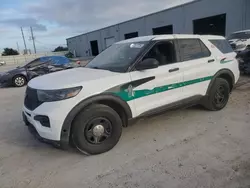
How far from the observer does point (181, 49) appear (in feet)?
13.8

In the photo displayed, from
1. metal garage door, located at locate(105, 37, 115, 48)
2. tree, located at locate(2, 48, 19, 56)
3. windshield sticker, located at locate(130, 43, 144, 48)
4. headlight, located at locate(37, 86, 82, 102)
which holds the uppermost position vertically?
tree, located at locate(2, 48, 19, 56)

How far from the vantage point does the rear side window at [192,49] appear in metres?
4.24

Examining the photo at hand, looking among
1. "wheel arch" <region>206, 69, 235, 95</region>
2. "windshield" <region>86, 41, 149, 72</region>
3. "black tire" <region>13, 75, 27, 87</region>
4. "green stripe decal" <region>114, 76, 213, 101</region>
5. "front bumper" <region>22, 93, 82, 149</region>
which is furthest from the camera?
"black tire" <region>13, 75, 27, 87</region>

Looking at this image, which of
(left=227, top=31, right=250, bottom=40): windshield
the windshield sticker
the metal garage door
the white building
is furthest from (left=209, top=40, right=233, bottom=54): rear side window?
the metal garage door

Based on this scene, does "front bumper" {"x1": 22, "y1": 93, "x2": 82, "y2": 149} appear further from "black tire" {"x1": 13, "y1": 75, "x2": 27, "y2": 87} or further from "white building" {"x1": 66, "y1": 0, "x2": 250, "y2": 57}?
"white building" {"x1": 66, "y1": 0, "x2": 250, "y2": 57}

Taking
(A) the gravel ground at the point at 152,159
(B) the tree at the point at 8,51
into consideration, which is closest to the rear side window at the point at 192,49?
(A) the gravel ground at the point at 152,159

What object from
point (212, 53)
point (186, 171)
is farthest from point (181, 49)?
point (186, 171)

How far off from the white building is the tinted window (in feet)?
56.2

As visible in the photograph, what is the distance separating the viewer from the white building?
60.7ft

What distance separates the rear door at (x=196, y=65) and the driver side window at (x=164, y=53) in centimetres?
19

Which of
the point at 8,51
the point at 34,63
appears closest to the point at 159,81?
the point at 34,63

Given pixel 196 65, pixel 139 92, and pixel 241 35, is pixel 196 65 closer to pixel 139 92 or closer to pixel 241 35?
pixel 139 92

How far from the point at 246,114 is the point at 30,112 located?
4.29m

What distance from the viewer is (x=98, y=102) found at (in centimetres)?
336
